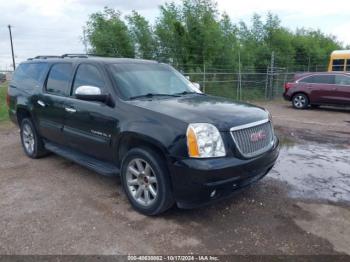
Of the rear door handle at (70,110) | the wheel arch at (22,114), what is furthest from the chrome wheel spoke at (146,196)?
the wheel arch at (22,114)

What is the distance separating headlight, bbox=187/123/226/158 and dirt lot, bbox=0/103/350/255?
2.83 feet

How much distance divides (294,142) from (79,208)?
5.40 meters

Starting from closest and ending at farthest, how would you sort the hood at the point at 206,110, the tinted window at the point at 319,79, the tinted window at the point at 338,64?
the hood at the point at 206,110
the tinted window at the point at 319,79
the tinted window at the point at 338,64

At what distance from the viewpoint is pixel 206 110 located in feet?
12.7

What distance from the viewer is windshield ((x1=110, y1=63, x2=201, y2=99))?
4.41 meters

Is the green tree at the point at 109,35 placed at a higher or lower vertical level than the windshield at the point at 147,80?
higher

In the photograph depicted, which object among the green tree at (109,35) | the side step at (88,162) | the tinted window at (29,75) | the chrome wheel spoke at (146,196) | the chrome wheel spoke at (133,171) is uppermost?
the green tree at (109,35)

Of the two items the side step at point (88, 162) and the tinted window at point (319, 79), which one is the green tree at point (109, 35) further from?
the side step at point (88, 162)

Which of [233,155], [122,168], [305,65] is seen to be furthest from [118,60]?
[305,65]

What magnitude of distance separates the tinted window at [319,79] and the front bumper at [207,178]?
1131 centimetres

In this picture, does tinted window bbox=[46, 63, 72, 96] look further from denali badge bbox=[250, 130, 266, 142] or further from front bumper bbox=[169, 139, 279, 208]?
denali badge bbox=[250, 130, 266, 142]

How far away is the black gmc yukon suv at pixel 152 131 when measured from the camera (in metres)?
3.47

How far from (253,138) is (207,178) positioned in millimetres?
841

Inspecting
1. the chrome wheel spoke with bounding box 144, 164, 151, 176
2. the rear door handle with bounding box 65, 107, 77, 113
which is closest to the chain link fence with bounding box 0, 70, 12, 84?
the rear door handle with bounding box 65, 107, 77, 113
